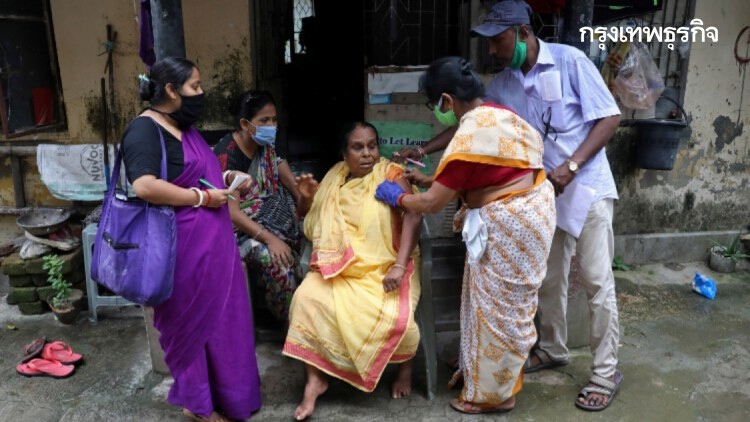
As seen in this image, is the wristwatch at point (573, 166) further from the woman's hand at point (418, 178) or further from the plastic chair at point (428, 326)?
the plastic chair at point (428, 326)

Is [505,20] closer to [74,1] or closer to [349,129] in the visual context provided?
[349,129]

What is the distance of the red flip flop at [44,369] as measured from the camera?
355 centimetres

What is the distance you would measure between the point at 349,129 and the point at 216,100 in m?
1.47

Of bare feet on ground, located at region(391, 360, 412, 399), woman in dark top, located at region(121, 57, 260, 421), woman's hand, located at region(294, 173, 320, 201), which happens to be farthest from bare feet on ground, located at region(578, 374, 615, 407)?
woman's hand, located at region(294, 173, 320, 201)

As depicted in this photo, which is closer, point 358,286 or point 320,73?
point 358,286

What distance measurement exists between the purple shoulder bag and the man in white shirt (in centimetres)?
180

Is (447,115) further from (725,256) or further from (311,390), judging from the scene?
(725,256)

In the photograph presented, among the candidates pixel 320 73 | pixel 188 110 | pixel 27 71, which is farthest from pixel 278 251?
pixel 320 73

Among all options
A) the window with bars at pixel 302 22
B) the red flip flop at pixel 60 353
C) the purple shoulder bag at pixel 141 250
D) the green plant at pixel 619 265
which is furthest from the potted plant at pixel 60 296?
the green plant at pixel 619 265

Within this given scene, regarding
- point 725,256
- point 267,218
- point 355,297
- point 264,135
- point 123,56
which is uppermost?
point 123,56

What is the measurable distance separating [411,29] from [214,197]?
2335 millimetres

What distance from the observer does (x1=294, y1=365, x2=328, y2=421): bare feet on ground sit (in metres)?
3.08

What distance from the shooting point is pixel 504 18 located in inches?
119
